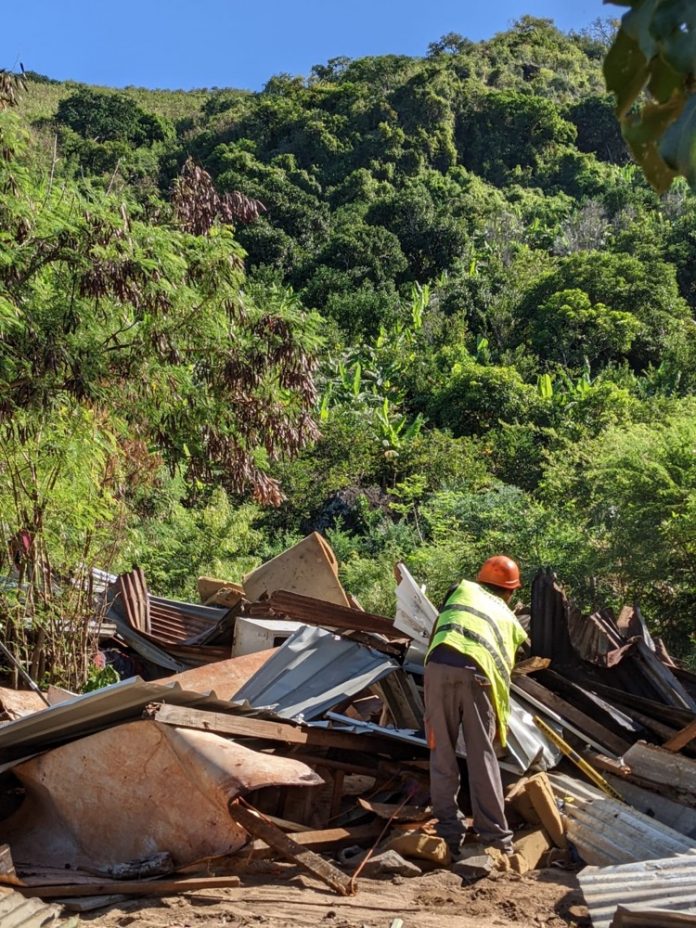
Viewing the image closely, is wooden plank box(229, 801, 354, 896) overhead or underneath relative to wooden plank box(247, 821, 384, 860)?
overhead

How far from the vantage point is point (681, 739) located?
6.25 metres

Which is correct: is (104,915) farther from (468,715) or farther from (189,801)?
(468,715)

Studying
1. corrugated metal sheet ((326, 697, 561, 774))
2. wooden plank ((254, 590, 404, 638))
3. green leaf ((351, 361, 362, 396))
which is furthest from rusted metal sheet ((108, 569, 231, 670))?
green leaf ((351, 361, 362, 396))

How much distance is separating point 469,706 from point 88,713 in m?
1.85

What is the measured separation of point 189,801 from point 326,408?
2154cm

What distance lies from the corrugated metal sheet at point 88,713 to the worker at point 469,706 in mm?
1087

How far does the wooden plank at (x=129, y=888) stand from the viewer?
480cm

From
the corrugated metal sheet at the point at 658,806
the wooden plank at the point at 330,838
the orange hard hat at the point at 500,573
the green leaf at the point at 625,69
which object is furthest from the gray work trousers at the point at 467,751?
the green leaf at the point at 625,69

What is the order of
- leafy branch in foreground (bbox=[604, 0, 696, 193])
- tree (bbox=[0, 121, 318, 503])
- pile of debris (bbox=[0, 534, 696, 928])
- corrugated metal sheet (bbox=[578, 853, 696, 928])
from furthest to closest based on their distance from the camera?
tree (bbox=[0, 121, 318, 503]) < pile of debris (bbox=[0, 534, 696, 928]) < corrugated metal sheet (bbox=[578, 853, 696, 928]) < leafy branch in foreground (bbox=[604, 0, 696, 193])

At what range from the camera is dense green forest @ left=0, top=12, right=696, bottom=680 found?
318 inches

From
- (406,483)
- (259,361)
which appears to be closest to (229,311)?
(259,361)

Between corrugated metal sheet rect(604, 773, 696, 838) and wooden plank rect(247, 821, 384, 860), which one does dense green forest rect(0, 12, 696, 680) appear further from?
corrugated metal sheet rect(604, 773, 696, 838)

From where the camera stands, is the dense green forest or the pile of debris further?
the dense green forest

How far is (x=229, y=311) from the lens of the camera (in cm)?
940
